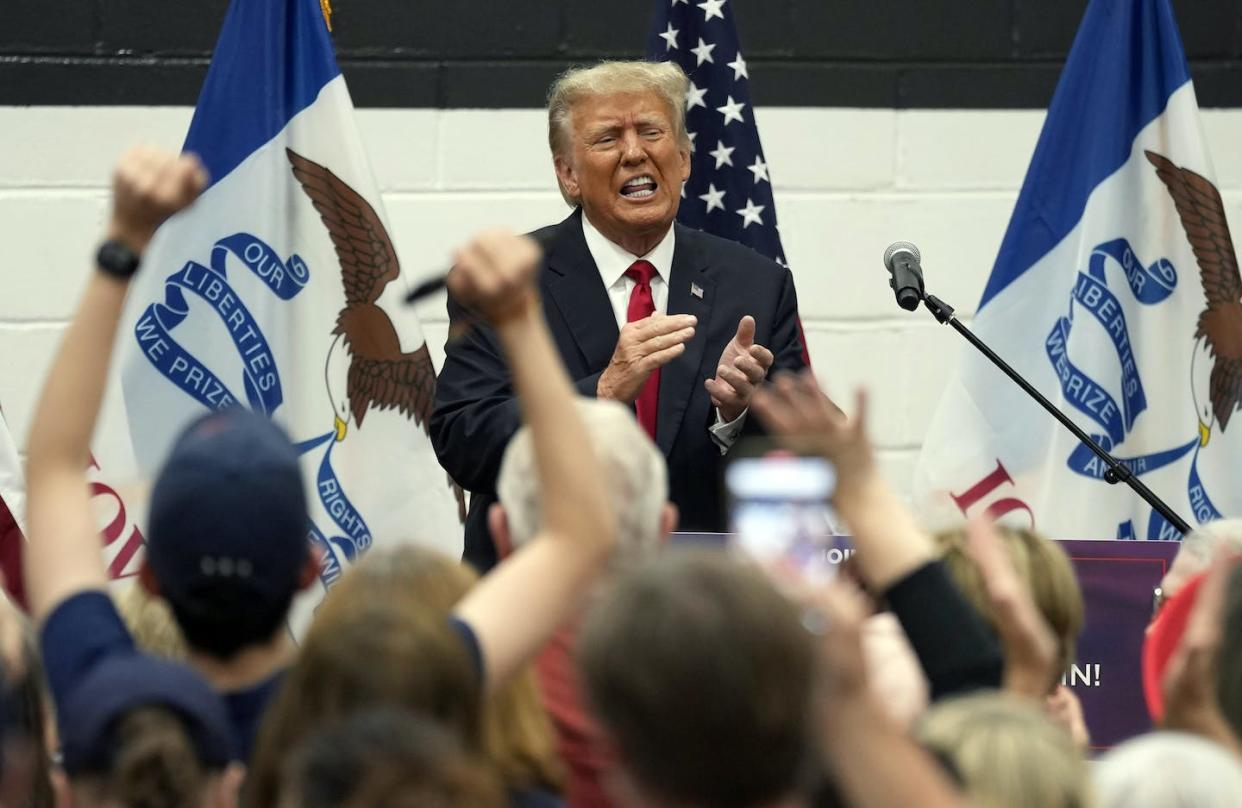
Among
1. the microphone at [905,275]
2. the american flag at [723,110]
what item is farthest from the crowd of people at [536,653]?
the american flag at [723,110]

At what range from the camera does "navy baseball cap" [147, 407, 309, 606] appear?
1.47m

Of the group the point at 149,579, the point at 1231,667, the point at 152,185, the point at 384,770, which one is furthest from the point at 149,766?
the point at 1231,667

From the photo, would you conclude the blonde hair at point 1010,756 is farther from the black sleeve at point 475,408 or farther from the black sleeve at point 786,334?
the black sleeve at point 786,334

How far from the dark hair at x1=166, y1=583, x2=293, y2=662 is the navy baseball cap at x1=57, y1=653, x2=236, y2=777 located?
0.14m

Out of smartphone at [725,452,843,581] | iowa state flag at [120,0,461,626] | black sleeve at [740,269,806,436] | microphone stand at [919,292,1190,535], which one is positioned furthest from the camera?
iowa state flag at [120,0,461,626]

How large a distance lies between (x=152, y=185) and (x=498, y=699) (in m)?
0.51

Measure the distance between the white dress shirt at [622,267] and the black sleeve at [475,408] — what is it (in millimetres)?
229

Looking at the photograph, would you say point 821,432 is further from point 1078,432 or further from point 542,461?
point 1078,432

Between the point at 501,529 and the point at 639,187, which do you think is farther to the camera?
the point at 639,187

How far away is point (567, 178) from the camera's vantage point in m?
3.48

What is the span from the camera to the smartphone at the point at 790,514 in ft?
7.50

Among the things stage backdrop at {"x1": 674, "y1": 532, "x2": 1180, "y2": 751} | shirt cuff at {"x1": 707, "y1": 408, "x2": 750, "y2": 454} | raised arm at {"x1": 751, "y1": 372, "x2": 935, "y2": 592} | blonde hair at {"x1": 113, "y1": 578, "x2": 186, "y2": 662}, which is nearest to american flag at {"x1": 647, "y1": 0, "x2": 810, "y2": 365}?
shirt cuff at {"x1": 707, "y1": 408, "x2": 750, "y2": 454}

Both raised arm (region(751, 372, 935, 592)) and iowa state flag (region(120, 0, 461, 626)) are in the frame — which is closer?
raised arm (region(751, 372, 935, 592))

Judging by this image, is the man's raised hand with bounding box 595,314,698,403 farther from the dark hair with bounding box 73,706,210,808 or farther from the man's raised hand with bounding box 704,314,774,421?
the dark hair with bounding box 73,706,210,808
